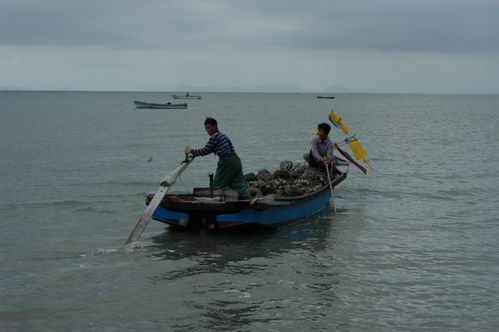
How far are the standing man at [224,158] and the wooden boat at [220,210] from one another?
0.64 feet

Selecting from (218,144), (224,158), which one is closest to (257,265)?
(224,158)

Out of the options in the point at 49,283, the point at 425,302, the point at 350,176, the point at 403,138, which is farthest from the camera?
the point at 403,138

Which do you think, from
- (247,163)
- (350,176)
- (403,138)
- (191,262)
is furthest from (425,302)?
(403,138)

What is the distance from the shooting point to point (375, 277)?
10516 millimetres

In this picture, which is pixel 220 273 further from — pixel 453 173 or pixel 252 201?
pixel 453 173

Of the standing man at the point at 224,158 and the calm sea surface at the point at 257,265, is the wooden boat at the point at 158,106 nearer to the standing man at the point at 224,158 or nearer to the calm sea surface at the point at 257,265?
the calm sea surface at the point at 257,265

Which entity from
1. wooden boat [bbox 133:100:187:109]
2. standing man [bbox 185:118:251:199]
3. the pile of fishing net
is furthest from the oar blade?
wooden boat [bbox 133:100:187:109]

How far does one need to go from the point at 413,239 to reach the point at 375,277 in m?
3.22

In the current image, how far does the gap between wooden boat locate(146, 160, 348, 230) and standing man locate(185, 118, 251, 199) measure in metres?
0.20

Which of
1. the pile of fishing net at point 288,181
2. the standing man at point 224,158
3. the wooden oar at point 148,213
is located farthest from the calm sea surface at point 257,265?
the standing man at point 224,158

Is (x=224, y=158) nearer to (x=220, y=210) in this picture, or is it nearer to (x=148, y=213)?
(x=220, y=210)

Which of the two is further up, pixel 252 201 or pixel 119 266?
pixel 252 201

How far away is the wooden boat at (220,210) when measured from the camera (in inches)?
482

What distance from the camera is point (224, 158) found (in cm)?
1262
